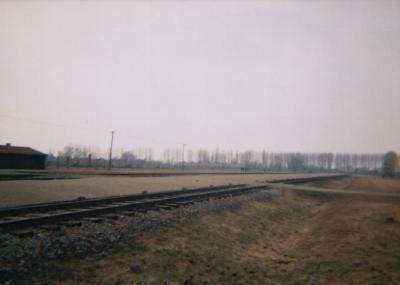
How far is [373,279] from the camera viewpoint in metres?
7.15

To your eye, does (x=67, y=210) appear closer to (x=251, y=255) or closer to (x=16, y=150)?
(x=251, y=255)

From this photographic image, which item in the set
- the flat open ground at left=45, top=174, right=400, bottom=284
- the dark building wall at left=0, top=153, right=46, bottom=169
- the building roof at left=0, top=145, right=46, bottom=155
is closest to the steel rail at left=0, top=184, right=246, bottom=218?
the flat open ground at left=45, top=174, right=400, bottom=284

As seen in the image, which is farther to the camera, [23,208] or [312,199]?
[312,199]

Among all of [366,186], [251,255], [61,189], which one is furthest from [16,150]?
[366,186]

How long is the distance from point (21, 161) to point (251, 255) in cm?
4787

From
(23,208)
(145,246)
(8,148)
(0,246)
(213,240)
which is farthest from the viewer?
(8,148)

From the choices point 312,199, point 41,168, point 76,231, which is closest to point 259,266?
point 76,231

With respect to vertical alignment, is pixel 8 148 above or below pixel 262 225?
above

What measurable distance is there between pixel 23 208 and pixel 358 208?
17.3 meters

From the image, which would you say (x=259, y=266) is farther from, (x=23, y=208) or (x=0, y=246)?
(x=23, y=208)

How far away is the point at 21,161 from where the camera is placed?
45250 mm

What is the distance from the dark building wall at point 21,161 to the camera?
142 feet

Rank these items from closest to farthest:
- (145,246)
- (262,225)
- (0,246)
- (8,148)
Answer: (0,246) < (145,246) < (262,225) < (8,148)

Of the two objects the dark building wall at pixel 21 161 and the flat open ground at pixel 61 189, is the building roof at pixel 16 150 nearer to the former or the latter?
the dark building wall at pixel 21 161
